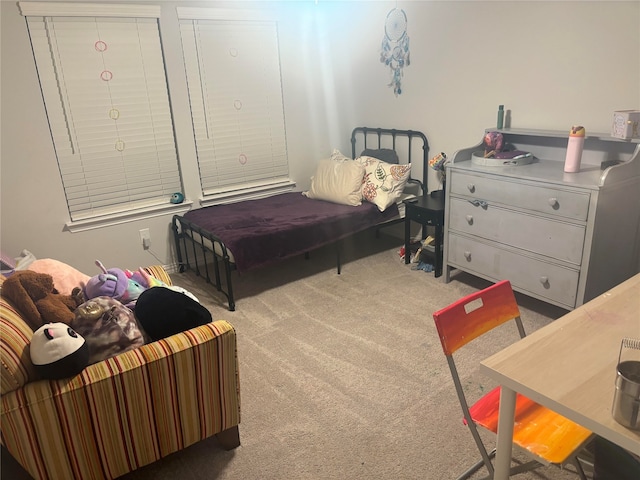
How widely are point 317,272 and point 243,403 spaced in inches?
60.8

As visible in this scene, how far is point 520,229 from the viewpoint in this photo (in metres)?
2.71

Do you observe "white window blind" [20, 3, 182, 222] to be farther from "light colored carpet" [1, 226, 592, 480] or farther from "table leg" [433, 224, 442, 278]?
"table leg" [433, 224, 442, 278]

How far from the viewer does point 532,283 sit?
271 cm

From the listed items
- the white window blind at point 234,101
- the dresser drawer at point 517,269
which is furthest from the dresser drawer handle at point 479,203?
the white window blind at point 234,101

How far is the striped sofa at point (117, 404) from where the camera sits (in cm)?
142

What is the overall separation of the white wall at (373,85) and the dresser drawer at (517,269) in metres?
0.83

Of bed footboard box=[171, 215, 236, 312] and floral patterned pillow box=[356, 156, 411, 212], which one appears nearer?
bed footboard box=[171, 215, 236, 312]

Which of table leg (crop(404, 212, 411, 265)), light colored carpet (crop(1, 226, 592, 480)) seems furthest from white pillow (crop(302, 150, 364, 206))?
light colored carpet (crop(1, 226, 592, 480))

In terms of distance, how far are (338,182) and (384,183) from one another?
1.19 ft

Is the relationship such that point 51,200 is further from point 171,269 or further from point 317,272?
point 317,272

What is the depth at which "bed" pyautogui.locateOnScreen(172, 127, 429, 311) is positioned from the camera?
3107mm

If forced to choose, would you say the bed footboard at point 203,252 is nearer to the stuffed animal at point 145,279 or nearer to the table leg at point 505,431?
the stuffed animal at point 145,279

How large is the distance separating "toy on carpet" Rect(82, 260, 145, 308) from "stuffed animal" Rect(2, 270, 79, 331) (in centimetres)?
23

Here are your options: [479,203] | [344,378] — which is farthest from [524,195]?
[344,378]
